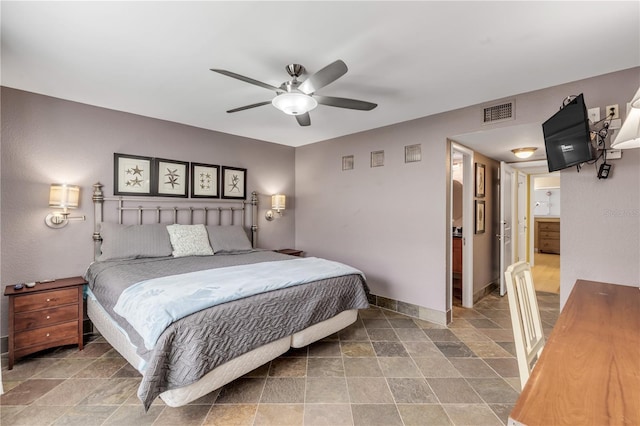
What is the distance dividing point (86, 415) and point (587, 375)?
8.77 feet

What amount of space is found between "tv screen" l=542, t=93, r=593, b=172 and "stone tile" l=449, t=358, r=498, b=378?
70.9 inches

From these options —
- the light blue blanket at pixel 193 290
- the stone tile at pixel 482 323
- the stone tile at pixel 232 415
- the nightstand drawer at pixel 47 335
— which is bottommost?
the stone tile at pixel 232 415

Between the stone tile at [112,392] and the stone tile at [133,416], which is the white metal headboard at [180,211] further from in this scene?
the stone tile at [133,416]

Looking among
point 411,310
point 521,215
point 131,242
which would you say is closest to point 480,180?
point 521,215

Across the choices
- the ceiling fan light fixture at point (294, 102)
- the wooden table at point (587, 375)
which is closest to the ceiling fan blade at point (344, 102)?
the ceiling fan light fixture at point (294, 102)

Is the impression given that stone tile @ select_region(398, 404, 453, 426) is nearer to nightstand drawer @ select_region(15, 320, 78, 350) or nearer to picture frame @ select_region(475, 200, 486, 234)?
picture frame @ select_region(475, 200, 486, 234)

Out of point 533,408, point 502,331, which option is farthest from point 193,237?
point 502,331

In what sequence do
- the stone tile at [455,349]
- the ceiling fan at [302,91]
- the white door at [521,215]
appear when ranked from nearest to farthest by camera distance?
the ceiling fan at [302,91] → the stone tile at [455,349] → the white door at [521,215]

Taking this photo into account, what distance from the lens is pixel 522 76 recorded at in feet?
7.90

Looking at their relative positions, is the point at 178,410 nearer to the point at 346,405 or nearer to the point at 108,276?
the point at 346,405

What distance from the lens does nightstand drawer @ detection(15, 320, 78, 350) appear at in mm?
2400

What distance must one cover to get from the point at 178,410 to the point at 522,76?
12.1 feet

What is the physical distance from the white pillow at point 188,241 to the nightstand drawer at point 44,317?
39.5 inches

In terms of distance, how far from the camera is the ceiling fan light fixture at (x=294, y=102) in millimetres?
2070
